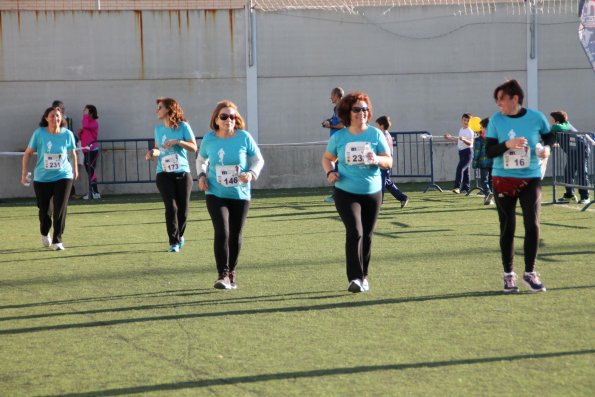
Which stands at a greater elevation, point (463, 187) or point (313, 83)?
point (313, 83)

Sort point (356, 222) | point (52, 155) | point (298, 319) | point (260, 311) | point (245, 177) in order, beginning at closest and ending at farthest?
1. point (298, 319)
2. point (260, 311)
3. point (356, 222)
4. point (245, 177)
5. point (52, 155)

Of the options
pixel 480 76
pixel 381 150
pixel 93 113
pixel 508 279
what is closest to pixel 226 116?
pixel 381 150

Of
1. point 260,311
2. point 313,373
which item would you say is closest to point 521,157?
point 260,311

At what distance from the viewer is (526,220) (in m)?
8.69

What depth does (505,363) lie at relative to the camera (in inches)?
247

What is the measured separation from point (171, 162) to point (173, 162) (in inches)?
0.9

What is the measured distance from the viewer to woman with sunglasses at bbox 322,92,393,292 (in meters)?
8.92

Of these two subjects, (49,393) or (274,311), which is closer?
(49,393)

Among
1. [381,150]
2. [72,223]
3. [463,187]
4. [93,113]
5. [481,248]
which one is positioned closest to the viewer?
[381,150]

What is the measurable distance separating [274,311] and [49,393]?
2679mm

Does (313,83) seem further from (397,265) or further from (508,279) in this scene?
(508,279)

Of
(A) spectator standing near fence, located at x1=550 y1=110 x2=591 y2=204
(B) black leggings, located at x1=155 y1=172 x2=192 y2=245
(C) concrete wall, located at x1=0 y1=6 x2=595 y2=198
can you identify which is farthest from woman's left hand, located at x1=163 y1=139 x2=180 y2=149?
(C) concrete wall, located at x1=0 y1=6 x2=595 y2=198

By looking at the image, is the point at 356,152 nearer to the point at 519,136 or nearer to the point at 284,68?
the point at 519,136

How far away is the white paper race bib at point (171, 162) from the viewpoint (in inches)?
481
